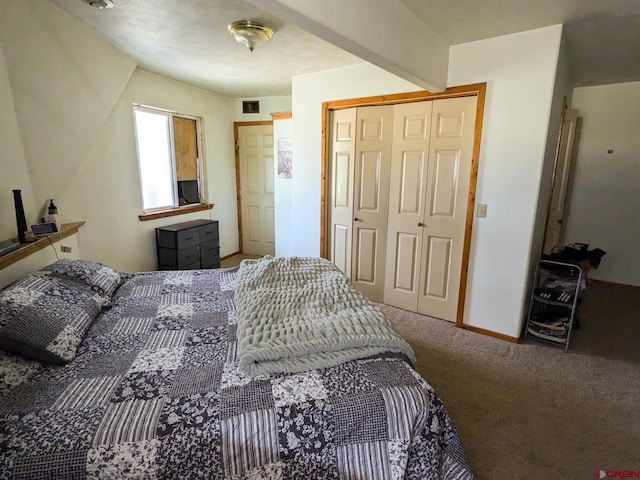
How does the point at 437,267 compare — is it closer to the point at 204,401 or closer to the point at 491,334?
the point at 491,334

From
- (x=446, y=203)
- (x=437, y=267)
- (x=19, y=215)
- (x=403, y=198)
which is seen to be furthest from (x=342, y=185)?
(x=19, y=215)

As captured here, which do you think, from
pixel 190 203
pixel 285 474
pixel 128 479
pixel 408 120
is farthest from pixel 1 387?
pixel 190 203

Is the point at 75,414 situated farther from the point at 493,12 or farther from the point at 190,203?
the point at 190,203

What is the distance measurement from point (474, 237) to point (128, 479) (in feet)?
9.01

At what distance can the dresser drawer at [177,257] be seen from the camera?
3824 millimetres

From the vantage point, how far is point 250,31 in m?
2.34

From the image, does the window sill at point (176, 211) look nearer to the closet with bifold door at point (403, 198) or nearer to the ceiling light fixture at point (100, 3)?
the closet with bifold door at point (403, 198)

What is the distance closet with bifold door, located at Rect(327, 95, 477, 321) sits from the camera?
293cm

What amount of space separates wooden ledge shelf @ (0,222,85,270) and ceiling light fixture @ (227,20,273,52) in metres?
1.87

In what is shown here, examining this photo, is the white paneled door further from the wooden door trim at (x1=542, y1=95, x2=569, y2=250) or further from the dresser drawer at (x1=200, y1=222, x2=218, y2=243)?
the wooden door trim at (x1=542, y1=95, x2=569, y2=250)

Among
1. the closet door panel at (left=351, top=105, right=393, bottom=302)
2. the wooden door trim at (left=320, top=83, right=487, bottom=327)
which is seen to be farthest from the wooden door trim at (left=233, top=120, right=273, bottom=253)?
the closet door panel at (left=351, top=105, right=393, bottom=302)

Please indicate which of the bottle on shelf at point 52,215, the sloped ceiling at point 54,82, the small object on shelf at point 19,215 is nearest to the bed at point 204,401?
the small object on shelf at point 19,215

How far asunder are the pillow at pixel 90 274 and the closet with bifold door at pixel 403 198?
88.3 inches

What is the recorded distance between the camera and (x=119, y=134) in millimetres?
3396
